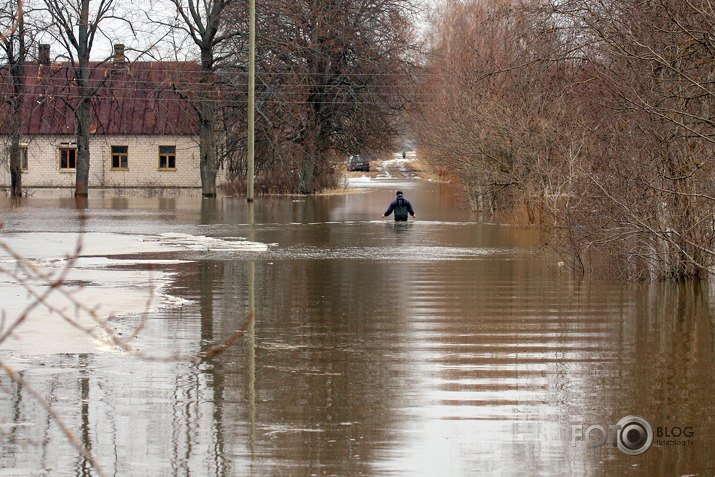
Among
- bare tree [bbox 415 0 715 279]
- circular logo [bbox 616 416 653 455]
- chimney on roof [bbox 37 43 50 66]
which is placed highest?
chimney on roof [bbox 37 43 50 66]

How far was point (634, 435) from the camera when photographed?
24.2 feet

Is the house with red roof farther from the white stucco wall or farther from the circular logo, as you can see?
the circular logo

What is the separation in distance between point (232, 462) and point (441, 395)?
7.48 feet

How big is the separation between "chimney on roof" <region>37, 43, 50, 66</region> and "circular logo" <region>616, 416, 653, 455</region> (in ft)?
157

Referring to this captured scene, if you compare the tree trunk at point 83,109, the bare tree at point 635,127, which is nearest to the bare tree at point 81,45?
the tree trunk at point 83,109

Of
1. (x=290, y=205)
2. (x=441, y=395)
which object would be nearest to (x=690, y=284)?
(x=441, y=395)

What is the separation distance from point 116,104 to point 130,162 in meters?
3.83

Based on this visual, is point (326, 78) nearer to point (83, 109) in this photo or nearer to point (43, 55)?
point (83, 109)

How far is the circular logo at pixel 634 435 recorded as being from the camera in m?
7.11

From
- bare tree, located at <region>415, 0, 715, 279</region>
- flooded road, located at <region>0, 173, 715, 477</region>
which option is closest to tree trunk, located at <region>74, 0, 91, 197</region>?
bare tree, located at <region>415, 0, 715, 279</region>

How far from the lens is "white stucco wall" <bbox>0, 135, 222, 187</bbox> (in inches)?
2421

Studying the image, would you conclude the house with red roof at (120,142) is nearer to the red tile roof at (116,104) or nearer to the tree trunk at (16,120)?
the red tile roof at (116,104)

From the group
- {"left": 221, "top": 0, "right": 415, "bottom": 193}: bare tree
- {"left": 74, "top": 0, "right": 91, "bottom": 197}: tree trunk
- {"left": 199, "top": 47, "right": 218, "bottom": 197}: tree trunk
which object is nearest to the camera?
{"left": 221, "top": 0, "right": 415, "bottom": 193}: bare tree

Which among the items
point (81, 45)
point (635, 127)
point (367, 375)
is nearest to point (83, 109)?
point (81, 45)
